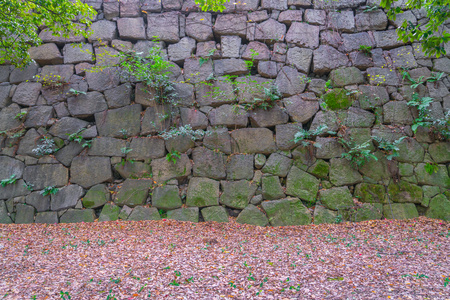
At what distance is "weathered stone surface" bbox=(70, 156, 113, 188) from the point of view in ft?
15.5

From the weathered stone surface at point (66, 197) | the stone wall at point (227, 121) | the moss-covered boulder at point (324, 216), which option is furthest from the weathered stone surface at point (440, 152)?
the weathered stone surface at point (66, 197)

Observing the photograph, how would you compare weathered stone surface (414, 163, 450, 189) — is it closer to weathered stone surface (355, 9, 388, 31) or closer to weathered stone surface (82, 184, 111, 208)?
weathered stone surface (355, 9, 388, 31)

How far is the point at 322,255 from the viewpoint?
10.4 feet

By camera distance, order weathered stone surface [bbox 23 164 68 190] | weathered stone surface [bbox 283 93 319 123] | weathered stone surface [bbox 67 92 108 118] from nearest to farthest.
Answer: weathered stone surface [bbox 23 164 68 190] → weathered stone surface [bbox 283 93 319 123] → weathered stone surface [bbox 67 92 108 118]

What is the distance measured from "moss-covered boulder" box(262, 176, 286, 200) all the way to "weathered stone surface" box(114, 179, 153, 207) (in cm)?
212

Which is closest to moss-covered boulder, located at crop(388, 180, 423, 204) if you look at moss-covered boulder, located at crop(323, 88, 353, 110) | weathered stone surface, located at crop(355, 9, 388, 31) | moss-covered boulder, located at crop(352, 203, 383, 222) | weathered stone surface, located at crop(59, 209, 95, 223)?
moss-covered boulder, located at crop(352, 203, 383, 222)

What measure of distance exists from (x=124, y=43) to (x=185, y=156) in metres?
2.80

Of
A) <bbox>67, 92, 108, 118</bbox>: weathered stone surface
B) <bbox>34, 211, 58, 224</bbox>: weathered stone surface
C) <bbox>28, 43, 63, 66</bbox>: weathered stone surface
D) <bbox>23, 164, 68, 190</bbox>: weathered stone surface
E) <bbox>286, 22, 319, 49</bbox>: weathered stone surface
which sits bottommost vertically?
<bbox>34, 211, 58, 224</bbox>: weathered stone surface

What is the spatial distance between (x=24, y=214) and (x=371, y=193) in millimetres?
6395

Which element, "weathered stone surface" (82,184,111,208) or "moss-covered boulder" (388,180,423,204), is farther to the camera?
"weathered stone surface" (82,184,111,208)

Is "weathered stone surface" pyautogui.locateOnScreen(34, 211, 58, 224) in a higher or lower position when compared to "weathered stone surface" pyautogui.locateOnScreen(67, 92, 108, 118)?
lower

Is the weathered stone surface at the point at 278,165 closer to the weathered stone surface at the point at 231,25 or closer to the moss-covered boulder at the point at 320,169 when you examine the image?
the moss-covered boulder at the point at 320,169

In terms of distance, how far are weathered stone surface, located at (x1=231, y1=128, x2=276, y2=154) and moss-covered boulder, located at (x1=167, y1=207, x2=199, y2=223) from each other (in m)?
1.39

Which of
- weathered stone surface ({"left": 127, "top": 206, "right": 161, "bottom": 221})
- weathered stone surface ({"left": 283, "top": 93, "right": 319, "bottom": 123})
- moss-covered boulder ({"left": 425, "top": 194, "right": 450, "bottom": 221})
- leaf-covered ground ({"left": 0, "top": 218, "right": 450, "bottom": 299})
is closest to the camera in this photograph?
leaf-covered ground ({"left": 0, "top": 218, "right": 450, "bottom": 299})
